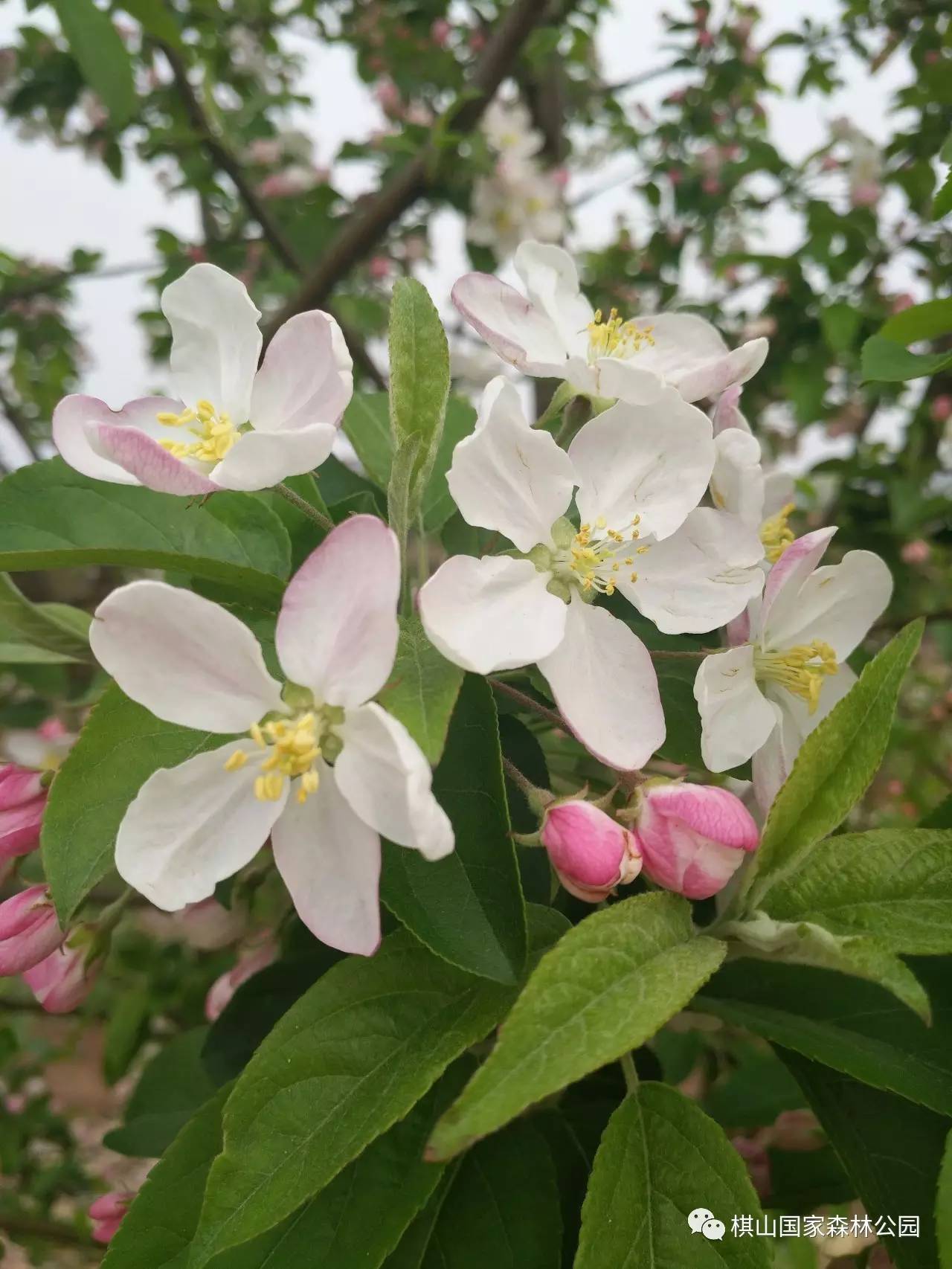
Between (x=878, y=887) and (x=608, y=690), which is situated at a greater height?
(x=608, y=690)

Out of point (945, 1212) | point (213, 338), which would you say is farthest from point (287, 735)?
point (945, 1212)

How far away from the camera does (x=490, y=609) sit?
2.11ft

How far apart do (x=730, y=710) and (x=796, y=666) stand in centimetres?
11

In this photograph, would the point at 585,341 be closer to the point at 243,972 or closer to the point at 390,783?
the point at 390,783

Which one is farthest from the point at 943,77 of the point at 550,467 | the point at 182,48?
the point at 550,467

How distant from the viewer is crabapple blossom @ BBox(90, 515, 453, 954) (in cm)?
56

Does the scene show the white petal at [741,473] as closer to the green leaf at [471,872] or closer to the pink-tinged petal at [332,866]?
the green leaf at [471,872]

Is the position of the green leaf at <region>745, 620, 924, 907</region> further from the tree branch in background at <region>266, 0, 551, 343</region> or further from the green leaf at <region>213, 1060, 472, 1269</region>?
the tree branch in background at <region>266, 0, 551, 343</region>

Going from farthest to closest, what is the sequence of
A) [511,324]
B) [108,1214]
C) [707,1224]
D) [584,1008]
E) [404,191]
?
[404,191]
[108,1214]
[511,324]
[707,1224]
[584,1008]

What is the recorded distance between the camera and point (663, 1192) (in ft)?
2.11

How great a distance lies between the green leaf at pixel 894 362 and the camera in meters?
0.84

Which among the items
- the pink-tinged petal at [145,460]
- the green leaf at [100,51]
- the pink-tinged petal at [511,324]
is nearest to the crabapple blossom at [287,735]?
the pink-tinged petal at [145,460]

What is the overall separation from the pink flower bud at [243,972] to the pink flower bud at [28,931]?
0.78ft

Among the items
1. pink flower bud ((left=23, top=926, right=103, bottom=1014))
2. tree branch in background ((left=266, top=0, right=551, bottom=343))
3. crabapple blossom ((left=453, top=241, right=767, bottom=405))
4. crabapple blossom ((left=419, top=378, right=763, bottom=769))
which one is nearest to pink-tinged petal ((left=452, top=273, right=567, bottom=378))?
crabapple blossom ((left=453, top=241, right=767, bottom=405))
